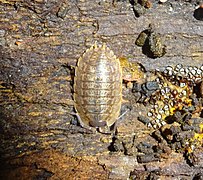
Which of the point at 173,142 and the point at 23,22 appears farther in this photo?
the point at 173,142

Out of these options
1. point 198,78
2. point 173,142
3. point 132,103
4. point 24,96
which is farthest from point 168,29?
point 24,96

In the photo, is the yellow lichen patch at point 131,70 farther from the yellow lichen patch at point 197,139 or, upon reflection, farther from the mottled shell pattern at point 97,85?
the yellow lichen patch at point 197,139

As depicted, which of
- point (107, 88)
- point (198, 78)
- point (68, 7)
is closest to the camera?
point (68, 7)

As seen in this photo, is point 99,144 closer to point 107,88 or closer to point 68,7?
point 107,88

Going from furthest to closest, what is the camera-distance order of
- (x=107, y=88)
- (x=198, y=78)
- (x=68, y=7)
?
1. (x=107, y=88)
2. (x=198, y=78)
3. (x=68, y=7)

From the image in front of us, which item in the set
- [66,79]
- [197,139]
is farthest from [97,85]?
[197,139]

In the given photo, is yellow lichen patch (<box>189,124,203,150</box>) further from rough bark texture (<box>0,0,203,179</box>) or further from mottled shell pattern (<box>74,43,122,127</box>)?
mottled shell pattern (<box>74,43,122,127</box>)

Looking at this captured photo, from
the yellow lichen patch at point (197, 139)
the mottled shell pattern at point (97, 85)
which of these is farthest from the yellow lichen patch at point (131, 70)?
the yellow lichen patch at point (197, 139)
